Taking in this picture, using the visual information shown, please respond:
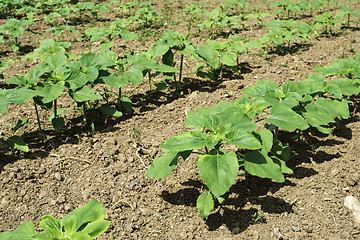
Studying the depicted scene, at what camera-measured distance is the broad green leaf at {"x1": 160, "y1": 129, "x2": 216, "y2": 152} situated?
Answer: 2436mm

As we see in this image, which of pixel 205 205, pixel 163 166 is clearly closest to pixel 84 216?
pixel 163 166

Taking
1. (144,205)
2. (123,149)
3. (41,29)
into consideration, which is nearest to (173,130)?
(123,149)

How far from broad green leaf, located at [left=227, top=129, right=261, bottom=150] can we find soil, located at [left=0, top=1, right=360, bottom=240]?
701 mm

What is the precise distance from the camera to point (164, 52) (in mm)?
4367

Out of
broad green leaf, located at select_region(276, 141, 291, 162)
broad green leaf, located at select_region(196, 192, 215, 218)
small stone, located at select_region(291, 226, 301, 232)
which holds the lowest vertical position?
small stone, located at select_region(291, 226, 301, 232)

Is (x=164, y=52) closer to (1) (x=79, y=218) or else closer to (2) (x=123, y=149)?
(2) (x=123, y=149)

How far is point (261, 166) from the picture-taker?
2643 millimetres

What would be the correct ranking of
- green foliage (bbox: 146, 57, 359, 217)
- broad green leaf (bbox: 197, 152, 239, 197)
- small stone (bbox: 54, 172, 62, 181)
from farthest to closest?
small stone (bbox: 54, 172, 62, 181) < green foliage (bbox: 146, 57, 359, 217) < broad green leaf (bbox: 197, 152, 239, 197)

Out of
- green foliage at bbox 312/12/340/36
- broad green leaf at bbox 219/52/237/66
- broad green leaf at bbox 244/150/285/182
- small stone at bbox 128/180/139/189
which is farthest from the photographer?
green foliage at bbox 312/12/340/36

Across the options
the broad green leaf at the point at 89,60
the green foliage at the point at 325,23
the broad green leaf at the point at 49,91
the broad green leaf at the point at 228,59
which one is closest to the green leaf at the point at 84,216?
the broad green leaf at the point at 49,91

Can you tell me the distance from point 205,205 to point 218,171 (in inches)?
17.4

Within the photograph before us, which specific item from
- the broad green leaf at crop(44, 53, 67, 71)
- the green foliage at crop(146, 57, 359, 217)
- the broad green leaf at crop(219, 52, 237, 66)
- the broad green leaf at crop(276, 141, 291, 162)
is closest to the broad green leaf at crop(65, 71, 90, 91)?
the broad green leaf at crop(44, 53, 67, 71)

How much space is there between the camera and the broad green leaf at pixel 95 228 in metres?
1.99

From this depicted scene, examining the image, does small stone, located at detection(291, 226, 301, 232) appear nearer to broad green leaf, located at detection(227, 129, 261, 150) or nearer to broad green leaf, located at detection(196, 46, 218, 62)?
broad green leaf, located at detection(227, 129, 261, 150)
